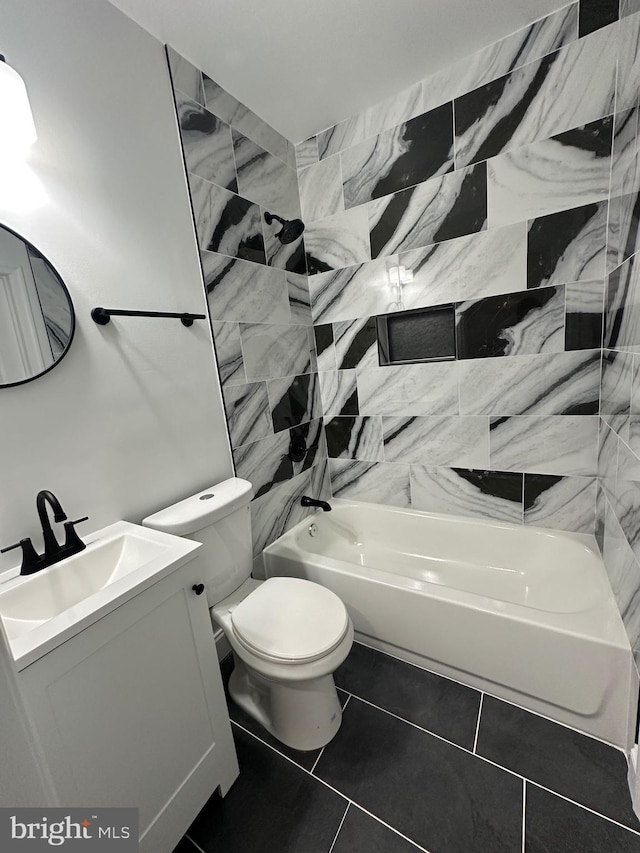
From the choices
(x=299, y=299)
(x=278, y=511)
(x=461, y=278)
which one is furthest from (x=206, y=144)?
(x=278, y=511)

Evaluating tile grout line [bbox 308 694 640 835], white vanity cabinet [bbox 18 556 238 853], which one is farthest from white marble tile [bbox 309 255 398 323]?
tile grout line [bbox 308 694 640 835]

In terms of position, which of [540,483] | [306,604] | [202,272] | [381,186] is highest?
[381,186]

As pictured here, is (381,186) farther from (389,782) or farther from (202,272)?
(389,782)

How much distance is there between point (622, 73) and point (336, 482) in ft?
7.46

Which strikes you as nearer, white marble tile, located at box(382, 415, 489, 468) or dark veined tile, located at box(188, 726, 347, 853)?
dark veined tile, located at box(188, 726, 347, 853)

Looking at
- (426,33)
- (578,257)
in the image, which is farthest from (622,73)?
(426,33)

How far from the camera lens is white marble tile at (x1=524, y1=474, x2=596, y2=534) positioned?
1.74 meters

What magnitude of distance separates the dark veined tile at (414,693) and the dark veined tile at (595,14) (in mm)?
2674

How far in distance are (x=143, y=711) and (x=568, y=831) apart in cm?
122

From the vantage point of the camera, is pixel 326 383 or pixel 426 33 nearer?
pixel 426 33

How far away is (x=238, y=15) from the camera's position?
4.44ft

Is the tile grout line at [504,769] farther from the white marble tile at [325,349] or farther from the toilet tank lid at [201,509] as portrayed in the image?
the white marble tile at [325,349]

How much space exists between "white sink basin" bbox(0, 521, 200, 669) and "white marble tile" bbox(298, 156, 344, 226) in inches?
77.2

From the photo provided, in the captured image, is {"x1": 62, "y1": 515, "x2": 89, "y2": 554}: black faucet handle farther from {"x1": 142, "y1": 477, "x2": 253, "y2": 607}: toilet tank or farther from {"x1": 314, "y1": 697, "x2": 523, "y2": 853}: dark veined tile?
{"x1": 314, "y1": 697, "x2": 523, "y2": 853}: dark veined tile
